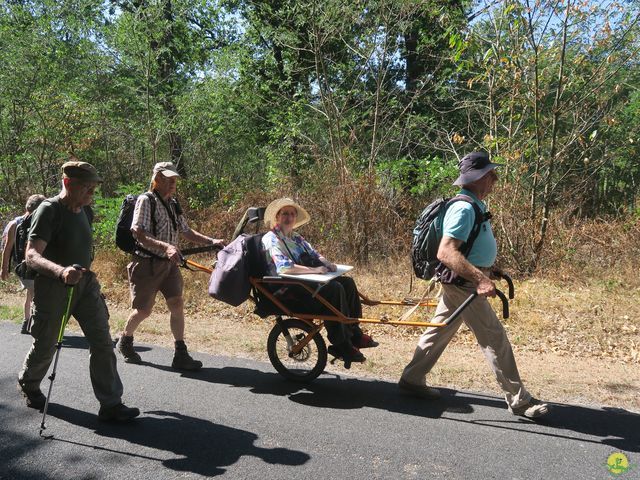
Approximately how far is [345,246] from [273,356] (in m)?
5.78

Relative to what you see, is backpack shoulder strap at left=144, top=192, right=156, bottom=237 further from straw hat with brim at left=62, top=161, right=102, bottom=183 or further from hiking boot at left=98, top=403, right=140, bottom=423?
hiking boot at left=98, top=403, right=140, bottom=423

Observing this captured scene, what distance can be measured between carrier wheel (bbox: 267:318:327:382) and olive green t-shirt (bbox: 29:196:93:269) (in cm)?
196

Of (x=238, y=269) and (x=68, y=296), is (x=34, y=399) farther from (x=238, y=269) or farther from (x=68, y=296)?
(x=238, y=269)

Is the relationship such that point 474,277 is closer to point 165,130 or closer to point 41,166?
point 165,130

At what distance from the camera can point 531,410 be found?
4.32 meters

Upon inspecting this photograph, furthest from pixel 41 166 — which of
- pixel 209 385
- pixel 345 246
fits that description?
pixel 209 385

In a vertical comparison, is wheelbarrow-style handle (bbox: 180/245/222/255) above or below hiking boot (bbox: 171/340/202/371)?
above

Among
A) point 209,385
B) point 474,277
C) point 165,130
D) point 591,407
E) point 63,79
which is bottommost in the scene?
point 209,385

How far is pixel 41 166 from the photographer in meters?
14.4

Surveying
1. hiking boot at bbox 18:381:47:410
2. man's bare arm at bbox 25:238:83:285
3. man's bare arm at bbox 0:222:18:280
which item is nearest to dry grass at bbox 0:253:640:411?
man's bare arm at bbox 0:222:18:280

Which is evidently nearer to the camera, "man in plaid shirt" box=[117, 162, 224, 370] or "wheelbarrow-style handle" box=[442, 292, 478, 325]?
"wheelbarrow-style handle" box=[442, 292, 478, 325]

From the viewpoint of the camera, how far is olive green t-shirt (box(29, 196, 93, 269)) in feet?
13.3

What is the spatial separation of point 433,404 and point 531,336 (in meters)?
2.80

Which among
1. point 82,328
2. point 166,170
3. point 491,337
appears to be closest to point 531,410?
point 491,337
